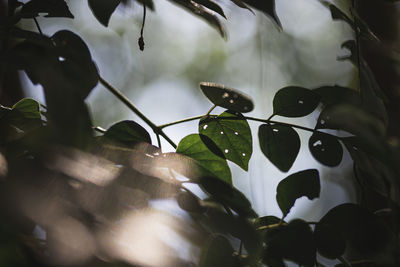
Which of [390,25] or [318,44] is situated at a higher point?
[390,25]

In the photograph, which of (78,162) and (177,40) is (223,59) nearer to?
(177,40)

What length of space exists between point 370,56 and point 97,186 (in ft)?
3.53

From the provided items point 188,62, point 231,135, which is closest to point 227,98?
point 231,135

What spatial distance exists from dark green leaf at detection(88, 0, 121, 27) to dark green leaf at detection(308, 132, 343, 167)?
11.1 inches

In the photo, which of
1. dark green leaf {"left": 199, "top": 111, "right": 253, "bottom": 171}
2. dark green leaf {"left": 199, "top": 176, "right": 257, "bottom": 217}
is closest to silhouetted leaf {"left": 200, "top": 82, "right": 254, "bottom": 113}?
dark green leaf {"left": 199, "top": 111, "right": 253, "bottom": 171}

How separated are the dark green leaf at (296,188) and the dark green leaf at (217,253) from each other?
5.8 inches

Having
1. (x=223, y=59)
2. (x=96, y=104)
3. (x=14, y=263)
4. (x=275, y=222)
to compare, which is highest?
(x=14, y=263)

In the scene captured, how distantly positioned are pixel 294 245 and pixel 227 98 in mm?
178

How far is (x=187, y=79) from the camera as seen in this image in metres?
4.10

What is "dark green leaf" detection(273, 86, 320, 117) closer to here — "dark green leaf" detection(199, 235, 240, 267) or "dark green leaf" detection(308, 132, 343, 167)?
"dark green leaf" detection(308, 132, 343, 167)

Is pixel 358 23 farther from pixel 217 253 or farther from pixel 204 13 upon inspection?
pixel 217 253

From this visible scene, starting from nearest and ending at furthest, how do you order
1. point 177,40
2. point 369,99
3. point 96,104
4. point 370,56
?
point 369,99, point 370,56, point 96,104, point 177,40

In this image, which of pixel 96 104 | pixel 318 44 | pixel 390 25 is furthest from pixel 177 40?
pixel 390 25

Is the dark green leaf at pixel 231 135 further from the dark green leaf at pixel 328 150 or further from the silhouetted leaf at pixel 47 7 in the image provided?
the silhouetted leaf at pixel 47 7
